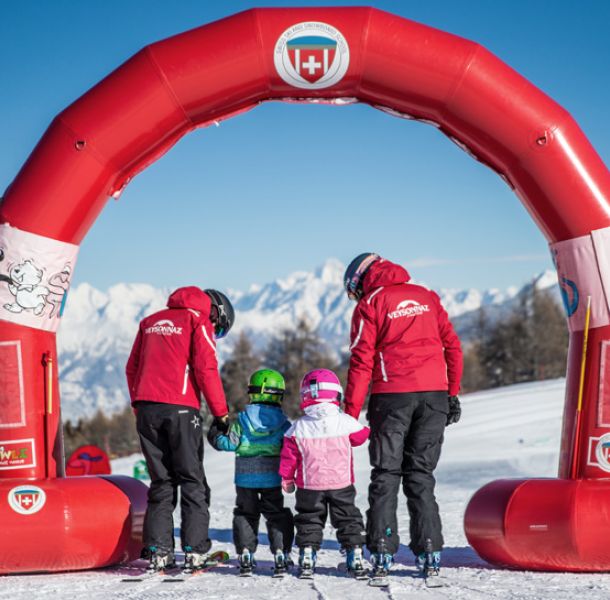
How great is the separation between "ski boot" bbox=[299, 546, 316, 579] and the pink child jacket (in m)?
0.38

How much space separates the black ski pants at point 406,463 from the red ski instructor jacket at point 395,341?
0.10 meters

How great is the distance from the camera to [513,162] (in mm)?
6223

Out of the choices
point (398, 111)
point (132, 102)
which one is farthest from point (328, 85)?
point (132, 102)

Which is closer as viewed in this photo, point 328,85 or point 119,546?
point 119,546

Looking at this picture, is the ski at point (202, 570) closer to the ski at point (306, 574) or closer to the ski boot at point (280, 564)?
the ski boot at point (280, 564)

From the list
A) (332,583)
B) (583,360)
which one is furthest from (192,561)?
(583,360)

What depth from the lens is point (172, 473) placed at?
586 centimetres

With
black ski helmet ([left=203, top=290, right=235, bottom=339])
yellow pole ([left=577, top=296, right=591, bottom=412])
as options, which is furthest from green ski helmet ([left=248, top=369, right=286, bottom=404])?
yellow pole ([left=577, top=296, right=591, bottom=412])

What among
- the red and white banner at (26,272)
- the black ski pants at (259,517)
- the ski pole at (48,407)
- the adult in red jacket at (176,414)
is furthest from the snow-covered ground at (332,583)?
the red and white banner at (26,272)

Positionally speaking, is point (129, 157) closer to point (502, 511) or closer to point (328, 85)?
point (328, 85)

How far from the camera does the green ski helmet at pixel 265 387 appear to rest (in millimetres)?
5715

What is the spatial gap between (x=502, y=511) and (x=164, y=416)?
2.24 meters

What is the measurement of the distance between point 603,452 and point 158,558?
297cm

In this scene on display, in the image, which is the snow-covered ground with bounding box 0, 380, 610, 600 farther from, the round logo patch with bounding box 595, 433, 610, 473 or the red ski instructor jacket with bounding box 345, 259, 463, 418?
the red ski instructor jacket with bounding box 345, 259, 463, 418
